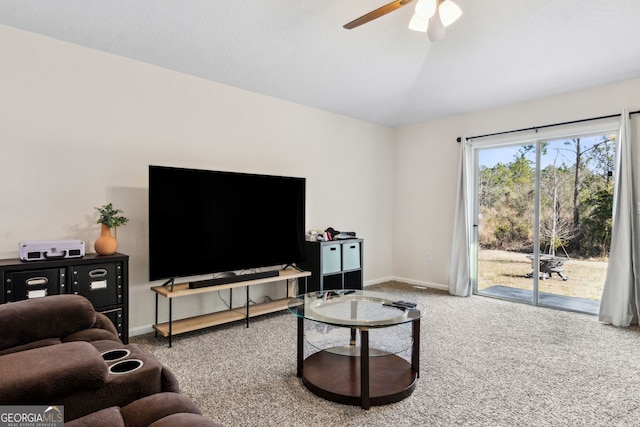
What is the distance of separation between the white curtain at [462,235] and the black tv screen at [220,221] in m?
2.19

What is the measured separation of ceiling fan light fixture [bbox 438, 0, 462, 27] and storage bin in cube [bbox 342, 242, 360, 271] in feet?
8.67

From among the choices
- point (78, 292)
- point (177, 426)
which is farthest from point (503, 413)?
point (78, 292)

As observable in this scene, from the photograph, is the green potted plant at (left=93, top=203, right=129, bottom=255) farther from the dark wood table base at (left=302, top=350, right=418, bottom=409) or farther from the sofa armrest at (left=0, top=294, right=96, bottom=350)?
the dark wood table base at (left=302, top=350, right=418, bottom=409)

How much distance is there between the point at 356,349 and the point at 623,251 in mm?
2985

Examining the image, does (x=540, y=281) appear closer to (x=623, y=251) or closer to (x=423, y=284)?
Answer: (x=623, y=251)

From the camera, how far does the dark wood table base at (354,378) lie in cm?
204

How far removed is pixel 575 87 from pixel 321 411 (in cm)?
415

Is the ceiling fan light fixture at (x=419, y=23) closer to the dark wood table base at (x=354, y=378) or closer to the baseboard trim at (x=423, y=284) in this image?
the dark wood table base at (x=354, y=378)

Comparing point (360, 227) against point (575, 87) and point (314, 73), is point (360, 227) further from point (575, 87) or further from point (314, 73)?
point (575, 87)

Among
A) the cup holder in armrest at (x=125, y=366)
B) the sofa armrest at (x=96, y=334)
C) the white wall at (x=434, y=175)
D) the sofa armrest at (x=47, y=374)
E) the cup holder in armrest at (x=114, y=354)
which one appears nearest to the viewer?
the sofa armrest at (x=47, y=374)

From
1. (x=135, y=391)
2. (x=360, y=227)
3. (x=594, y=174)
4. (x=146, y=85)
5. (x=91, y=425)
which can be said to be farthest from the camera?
(x=360, y=227)

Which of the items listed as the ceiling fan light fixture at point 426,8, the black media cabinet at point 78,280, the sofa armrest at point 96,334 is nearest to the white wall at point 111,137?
the black media cabinet at point 78,280

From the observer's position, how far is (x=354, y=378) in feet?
7.30

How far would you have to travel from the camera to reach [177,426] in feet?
3.03
